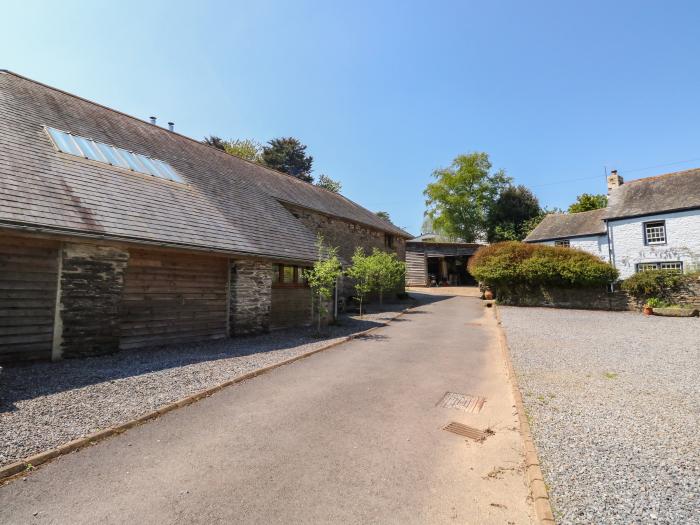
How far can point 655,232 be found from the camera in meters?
21.0

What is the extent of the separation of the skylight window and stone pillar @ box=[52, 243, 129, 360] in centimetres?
352

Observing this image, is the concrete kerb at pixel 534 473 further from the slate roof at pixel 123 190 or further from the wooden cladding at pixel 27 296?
the wooden cladding at pixel 27 296

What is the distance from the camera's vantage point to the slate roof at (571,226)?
2470cm

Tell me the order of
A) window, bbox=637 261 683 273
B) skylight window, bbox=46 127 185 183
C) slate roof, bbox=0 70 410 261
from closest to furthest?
slate roof, bbox=0 70 410 261
skylight window, bbox=46 127 185 183
window, bbox=637 261 683 273

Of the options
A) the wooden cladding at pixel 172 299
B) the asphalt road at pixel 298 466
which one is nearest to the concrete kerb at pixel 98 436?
the asphalt road at pixel 298 466

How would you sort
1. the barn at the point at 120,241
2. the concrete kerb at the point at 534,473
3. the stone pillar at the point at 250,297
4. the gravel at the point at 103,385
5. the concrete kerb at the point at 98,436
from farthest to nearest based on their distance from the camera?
the stone pillar at the point at 250,297, the barn at the point at 120,241, the gravel at the point at 103,385, the concrete kerb at the point at 98,436, the concrete kerb at the point at 534,473

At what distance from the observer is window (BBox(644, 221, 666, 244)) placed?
20625 mm

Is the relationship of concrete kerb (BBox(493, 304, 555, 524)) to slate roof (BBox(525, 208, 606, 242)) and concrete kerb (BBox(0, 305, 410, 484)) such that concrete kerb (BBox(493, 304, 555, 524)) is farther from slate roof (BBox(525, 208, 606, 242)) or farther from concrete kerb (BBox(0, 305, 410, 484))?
slate roof (BBox(525, 208, 606, 242))

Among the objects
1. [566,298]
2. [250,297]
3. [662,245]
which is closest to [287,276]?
[250,297]

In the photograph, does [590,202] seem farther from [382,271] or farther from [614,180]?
[382,271]

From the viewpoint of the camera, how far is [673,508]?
2725 millimetres

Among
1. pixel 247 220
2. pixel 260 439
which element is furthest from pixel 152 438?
pixel 247 220

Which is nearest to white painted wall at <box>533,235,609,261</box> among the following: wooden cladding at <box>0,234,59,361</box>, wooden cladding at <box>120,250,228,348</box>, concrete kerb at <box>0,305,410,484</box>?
wooden cladding at <box>120,250,228,348</box>

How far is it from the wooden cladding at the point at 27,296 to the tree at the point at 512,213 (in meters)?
38.8
